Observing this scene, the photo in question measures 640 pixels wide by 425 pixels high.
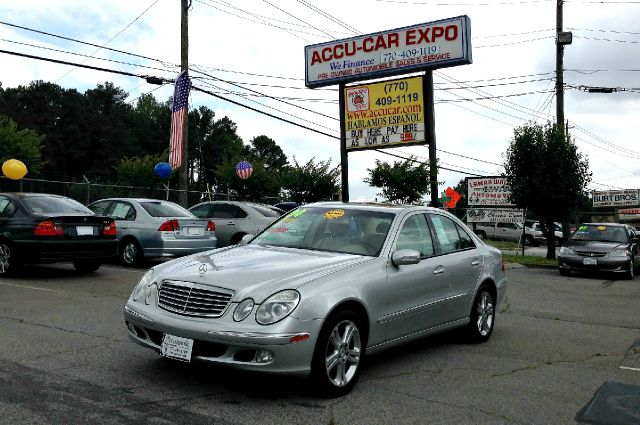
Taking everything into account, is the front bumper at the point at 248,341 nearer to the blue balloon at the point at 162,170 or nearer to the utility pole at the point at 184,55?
the utility pole at the point at 184,55

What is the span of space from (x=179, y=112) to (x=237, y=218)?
7.71 m

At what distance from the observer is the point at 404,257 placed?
5.39m

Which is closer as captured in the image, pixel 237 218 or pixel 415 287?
pixel 415 287

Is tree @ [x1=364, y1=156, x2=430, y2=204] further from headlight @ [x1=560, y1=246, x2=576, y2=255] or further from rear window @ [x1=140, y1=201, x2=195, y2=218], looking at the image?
rear window @ [x1=140, y1=201, x2=195, y2=218]

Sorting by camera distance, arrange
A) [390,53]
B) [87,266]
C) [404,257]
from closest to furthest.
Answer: [404,257] < [87,266] < [390,53]

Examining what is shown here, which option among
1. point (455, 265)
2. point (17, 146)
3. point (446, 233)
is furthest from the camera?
point (17, 146)

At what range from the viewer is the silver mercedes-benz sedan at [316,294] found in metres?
4.41

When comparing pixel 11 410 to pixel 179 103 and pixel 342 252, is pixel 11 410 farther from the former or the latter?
pixel 179 103

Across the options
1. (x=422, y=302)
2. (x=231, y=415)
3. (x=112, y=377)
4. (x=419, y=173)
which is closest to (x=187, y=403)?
(x=231, y=415)

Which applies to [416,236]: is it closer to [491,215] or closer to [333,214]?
[333,214]

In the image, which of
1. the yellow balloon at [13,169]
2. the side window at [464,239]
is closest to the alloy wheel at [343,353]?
the side window at [464,239]

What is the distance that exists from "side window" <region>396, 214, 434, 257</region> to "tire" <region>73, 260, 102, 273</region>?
308 inches

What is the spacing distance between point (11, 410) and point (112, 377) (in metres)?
0.93

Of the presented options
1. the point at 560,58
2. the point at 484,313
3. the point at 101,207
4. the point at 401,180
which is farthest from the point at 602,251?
the point at 560,58
